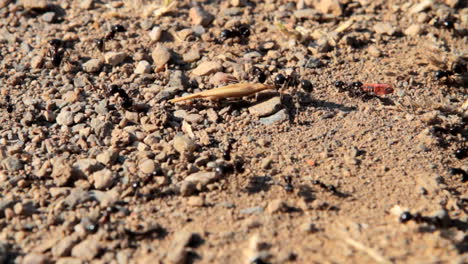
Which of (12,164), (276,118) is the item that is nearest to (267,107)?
(276,118)

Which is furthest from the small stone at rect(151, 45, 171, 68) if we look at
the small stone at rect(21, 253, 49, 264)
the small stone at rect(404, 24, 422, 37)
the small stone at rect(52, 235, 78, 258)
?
the small stone at rect(404, 24, 422, 37)

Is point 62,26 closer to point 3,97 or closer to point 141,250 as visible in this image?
point 3,97

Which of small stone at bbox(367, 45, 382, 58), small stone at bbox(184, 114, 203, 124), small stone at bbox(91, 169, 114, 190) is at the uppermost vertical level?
small stone at bbox(367, 45, 382, 58)

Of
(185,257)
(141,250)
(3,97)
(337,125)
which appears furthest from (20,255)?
(337,125)

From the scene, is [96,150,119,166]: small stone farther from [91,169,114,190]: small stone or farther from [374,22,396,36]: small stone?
[374,22,396,36]: small stone

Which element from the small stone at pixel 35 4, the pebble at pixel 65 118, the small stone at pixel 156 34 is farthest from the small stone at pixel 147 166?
the small stone at pixel 35 4

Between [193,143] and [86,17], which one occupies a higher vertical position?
[86,17]
